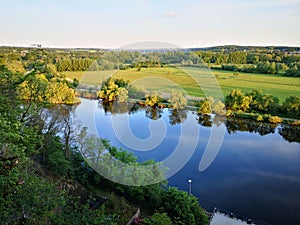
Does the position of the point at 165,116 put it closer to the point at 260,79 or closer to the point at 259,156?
the point at 259,156

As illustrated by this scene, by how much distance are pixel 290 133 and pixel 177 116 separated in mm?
7234

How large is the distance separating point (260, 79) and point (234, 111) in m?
12.8

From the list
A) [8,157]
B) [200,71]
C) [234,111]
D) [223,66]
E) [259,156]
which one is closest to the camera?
[8,157]

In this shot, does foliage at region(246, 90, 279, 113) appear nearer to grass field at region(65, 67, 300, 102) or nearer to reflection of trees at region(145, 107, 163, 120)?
grass field at region(65, 67, 300, 102)

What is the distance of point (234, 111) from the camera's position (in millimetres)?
20312

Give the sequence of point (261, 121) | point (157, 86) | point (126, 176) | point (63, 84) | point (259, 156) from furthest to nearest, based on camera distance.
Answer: point (157, 86) < point (63, 84) < point (261, 121) < point (259, 156) < point (126, 176)

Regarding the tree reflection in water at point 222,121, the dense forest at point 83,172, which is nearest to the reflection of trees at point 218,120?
the tree reflection in water at point 222,121

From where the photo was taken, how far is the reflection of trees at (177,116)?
1813 cm

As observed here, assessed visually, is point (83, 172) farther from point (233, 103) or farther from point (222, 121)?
point (233, 103)

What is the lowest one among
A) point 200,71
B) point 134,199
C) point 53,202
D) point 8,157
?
point 134,199

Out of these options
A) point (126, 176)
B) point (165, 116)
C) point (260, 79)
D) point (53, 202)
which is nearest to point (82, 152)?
point (126, 176)

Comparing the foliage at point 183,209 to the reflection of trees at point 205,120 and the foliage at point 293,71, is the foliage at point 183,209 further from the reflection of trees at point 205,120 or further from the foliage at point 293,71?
the foliage at point 293,71

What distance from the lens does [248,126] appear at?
57.5 ft

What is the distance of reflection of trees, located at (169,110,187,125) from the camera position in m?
18.1
